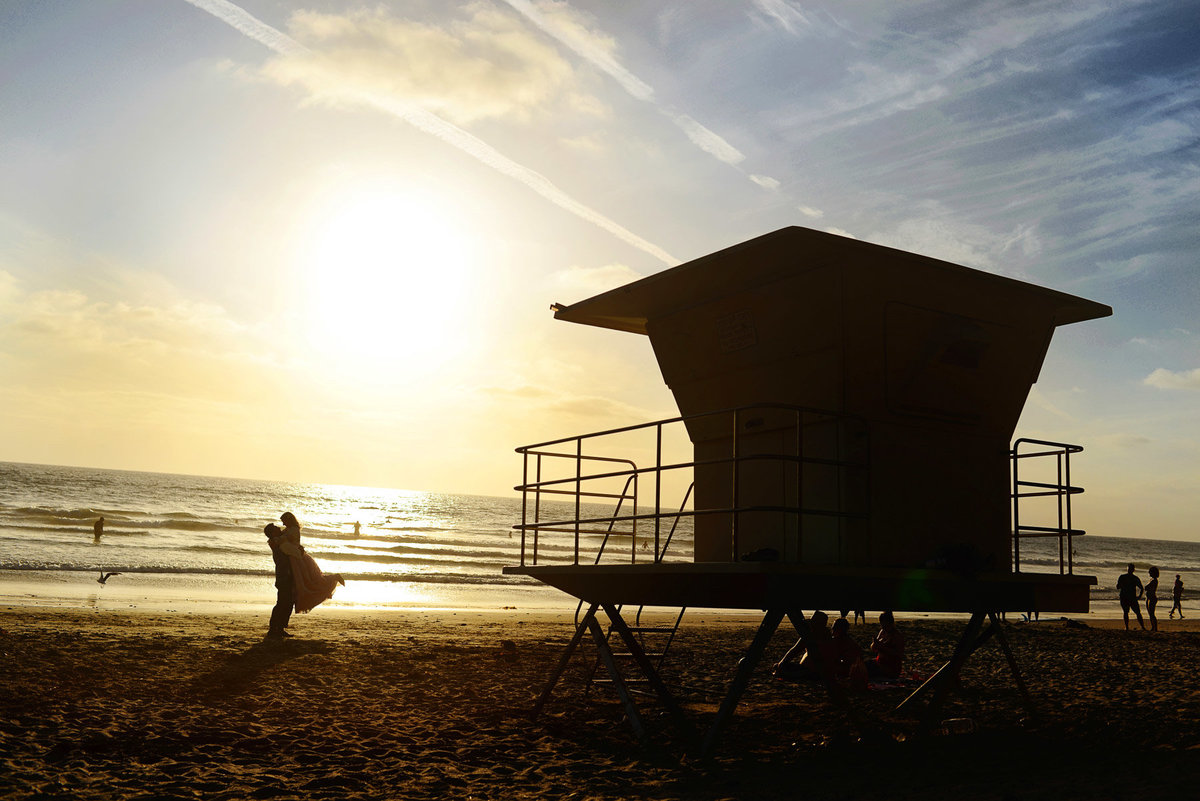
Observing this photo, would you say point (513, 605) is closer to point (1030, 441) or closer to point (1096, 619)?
point (1096, 619)

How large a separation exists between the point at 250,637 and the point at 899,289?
40.2 ft

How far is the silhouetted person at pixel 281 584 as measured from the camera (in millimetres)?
14133

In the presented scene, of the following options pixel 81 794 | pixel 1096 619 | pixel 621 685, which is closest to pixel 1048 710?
pixel 621 685

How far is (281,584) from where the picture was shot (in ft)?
47.3

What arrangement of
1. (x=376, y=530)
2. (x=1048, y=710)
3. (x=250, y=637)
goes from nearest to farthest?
(x=1048, y=710) → (x=250, y=637) → (x=376, y=530)

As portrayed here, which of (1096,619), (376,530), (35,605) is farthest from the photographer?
(376,530)

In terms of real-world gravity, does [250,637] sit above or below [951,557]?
below

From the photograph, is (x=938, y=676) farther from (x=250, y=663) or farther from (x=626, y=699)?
(x=250, y=663)

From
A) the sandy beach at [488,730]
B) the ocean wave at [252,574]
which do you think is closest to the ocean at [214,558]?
the ocean wave at [252,574]

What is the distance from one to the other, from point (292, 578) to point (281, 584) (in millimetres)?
334

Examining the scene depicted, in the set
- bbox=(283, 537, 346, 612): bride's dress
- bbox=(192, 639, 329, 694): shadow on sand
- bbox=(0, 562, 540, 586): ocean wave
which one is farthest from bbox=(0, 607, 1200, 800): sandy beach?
bbox=(0, 562, 540, 586): ocean wave

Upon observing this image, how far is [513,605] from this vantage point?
31062mm

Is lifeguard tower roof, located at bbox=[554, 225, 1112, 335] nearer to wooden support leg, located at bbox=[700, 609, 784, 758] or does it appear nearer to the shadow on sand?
wooden support leg, located at bbox=[700, 609, 784, 758]

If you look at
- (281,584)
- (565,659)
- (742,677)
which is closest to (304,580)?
(281,584)
